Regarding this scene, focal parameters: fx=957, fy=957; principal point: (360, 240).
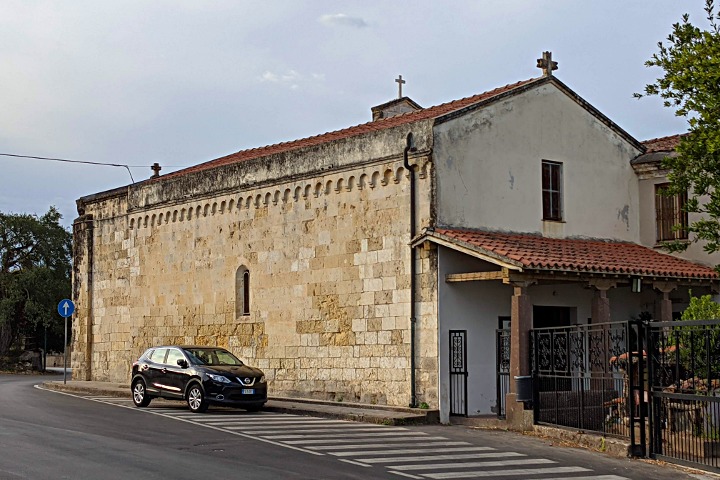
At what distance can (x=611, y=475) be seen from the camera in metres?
13.2

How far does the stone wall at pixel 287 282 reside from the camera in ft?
69.9

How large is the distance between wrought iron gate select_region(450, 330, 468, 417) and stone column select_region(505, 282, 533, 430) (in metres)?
1.66

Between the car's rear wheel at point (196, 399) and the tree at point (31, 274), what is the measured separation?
98.4 feet

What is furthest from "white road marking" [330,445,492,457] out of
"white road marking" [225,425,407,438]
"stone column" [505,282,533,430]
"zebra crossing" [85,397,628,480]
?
"stone column" [505,282,533,430]

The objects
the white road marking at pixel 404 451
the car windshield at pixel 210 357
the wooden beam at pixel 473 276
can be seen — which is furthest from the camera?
the car windshield at pixel 210 357

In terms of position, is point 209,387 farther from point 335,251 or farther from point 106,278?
point 106,278

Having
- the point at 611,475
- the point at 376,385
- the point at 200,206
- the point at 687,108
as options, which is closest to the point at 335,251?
the point at 376,385

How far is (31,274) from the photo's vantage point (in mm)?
48906

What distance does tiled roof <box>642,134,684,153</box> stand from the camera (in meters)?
25.0

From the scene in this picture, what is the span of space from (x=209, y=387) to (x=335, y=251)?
14.8ft

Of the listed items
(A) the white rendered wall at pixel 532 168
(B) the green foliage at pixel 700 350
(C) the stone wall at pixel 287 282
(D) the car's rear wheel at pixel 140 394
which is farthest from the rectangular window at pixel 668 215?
(D) the car's rear wheel at pixel 140 394

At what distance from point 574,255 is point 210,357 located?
8.56 m

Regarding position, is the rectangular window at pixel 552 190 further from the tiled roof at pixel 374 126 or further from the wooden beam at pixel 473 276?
the wooden beam at pixel 473 276

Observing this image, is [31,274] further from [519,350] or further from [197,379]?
[519,350]
